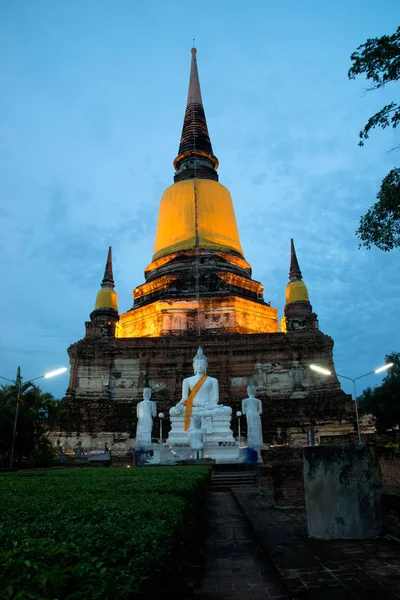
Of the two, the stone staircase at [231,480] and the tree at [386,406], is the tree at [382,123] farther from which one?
the tree at [386,406]

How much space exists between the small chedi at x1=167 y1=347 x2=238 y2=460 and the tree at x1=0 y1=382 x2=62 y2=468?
557 cm

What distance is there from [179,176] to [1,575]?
37.9 metres

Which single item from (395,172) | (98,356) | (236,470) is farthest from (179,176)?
(395,172)

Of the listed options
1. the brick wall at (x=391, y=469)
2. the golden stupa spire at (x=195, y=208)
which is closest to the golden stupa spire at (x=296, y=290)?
the golden stupa spire at (x=195, y=208)

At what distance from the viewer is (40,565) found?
1841mm

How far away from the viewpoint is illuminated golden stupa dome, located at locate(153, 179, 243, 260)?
3394 cm

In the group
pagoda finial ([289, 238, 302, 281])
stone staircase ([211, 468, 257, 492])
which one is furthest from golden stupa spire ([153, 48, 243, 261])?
stone staircase ([211, 468, 257, 492])

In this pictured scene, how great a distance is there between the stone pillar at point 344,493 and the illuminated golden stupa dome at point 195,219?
28.0m

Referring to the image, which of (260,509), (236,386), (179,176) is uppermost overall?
(179,176)

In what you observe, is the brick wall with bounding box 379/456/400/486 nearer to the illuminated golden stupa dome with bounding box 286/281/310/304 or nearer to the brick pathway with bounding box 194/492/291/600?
the brick pathway with bounding box 194/492/291/600

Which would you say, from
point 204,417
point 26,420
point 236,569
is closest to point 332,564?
point 236,569

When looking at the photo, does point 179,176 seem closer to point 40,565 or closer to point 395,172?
point 395,172

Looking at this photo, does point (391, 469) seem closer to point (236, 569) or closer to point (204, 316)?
point (236, 569)

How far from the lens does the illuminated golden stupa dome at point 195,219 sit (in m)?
33.9
